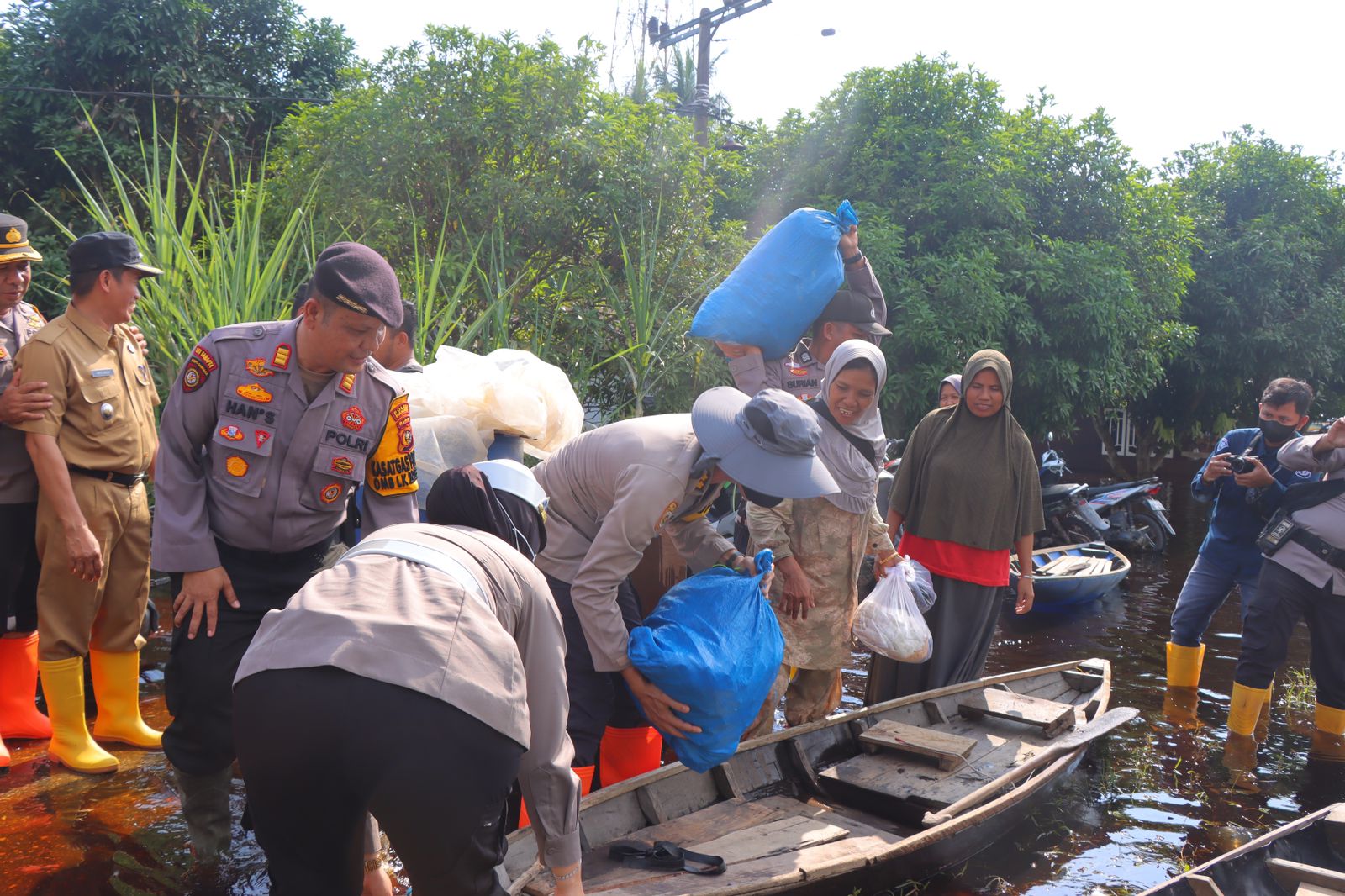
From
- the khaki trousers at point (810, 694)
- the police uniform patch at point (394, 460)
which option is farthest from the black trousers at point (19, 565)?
the khaki trousers at point (810, 694)

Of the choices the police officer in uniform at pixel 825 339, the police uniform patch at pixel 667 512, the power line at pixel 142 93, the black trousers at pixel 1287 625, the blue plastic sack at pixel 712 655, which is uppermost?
the power line at pixel 142 93

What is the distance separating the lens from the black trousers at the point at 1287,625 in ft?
16.3

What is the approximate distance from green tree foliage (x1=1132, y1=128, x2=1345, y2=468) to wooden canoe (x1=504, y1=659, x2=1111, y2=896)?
14.0m

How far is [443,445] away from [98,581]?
1.35 m

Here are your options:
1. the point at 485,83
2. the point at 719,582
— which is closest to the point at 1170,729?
the point at 719,582

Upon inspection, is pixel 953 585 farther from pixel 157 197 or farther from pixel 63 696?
pixel 157 197

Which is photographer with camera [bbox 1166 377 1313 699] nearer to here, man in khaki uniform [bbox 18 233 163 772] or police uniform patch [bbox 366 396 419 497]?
police uniform patch [bbox 366 396 419 497]

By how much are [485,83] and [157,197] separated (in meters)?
3.65

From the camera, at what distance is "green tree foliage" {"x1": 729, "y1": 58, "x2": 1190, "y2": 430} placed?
459 inches

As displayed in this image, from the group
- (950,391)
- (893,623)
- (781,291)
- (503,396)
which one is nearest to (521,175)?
(950,391)

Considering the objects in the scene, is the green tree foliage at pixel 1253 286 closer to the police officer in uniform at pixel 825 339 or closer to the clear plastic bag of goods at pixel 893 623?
the police officer in uniform at pixel 825 339

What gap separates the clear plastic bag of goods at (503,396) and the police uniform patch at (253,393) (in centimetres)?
91

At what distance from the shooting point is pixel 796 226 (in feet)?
14.9

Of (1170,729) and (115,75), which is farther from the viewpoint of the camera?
(115,75)
